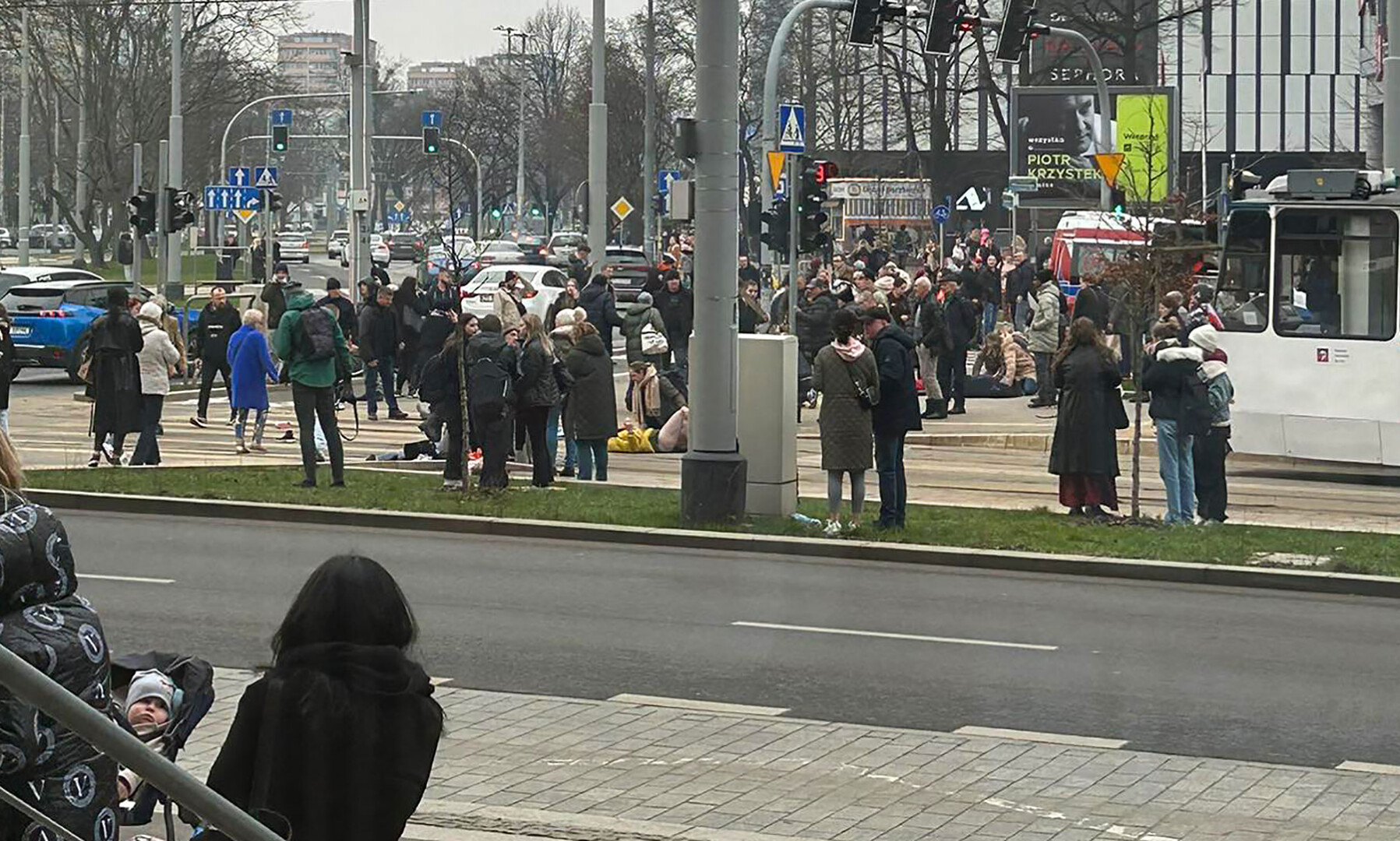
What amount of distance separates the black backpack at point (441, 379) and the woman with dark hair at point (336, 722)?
14725mm

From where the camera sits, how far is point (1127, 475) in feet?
76.1

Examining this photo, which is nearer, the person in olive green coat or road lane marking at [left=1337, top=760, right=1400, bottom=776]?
road lane marking at [left=1337, top=760, right=1400, bottom=776]

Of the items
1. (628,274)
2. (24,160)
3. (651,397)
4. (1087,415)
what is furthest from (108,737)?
(24,160)

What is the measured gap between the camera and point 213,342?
2834cm

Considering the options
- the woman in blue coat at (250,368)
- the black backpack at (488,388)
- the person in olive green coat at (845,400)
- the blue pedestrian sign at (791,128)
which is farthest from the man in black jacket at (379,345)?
the person in olive green coat at (845,400)

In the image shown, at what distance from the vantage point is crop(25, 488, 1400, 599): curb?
48.9ft

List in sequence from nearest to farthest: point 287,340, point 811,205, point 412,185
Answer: point 287,340
point 811,205
point 412,185

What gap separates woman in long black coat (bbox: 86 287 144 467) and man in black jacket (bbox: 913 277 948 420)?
34.4 ft

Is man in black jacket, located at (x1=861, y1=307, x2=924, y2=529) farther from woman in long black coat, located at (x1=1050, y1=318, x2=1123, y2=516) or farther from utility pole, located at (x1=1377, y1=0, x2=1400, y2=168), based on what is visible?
utility pole, located at (x1=1377, y1=0, x2=1400, y2=168)

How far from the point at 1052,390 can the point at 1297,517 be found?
992 cm

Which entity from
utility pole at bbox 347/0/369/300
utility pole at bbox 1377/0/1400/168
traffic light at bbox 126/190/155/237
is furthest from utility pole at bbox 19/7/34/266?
utility pole at bbox 1377/0/1400/168

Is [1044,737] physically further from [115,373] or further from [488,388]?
[115,373]

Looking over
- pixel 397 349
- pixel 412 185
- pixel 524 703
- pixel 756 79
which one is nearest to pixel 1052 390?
pixel 397 349

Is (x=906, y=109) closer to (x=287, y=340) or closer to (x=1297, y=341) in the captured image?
(x=1297, y=341)
